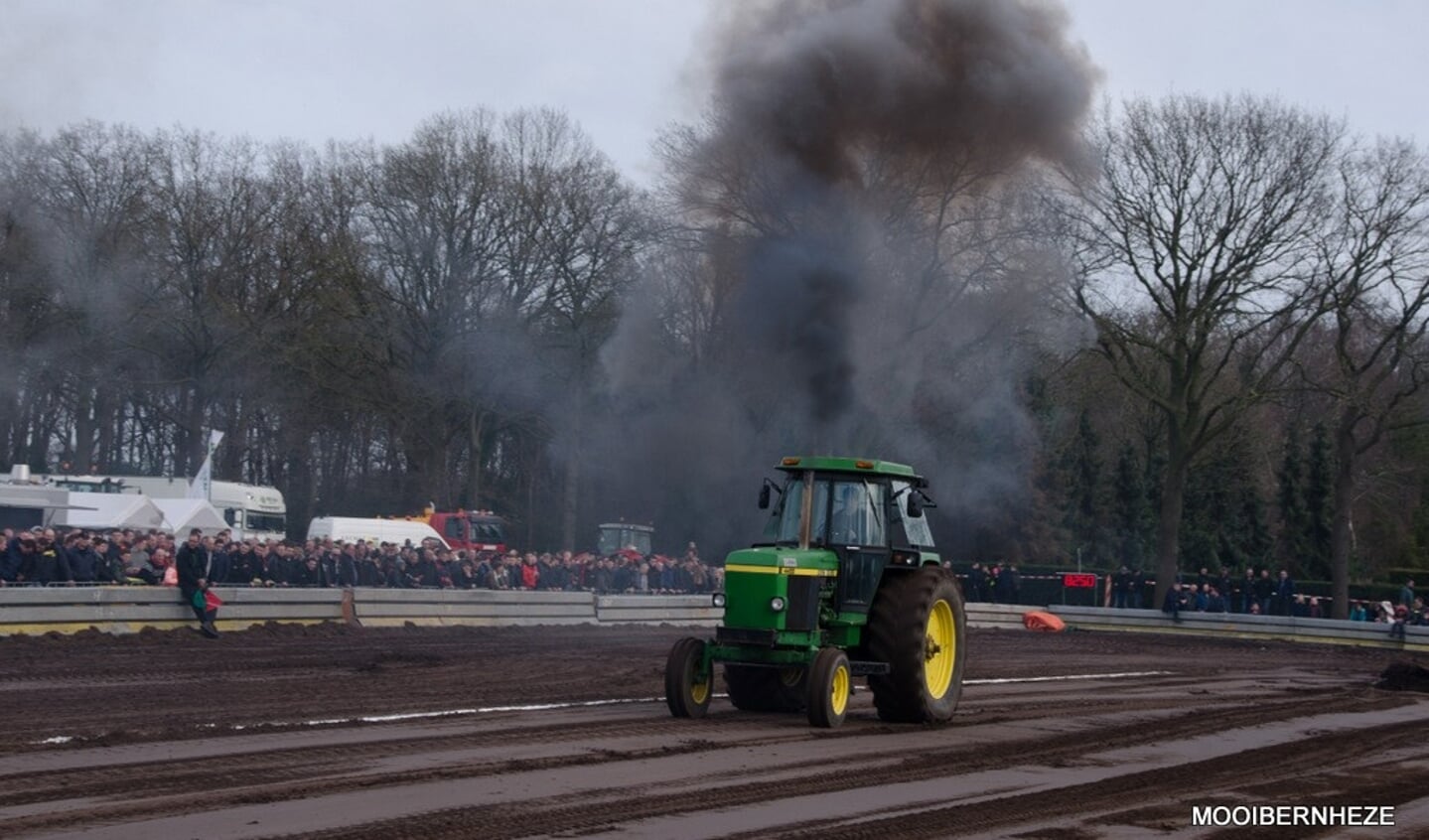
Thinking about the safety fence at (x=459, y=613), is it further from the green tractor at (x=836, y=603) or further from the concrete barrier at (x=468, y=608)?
the green tractor at (x=836, y=603)

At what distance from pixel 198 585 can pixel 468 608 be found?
5.52m

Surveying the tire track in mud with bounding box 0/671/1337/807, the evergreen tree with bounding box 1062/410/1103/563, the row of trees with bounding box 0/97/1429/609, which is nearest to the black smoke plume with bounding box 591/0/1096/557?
the row of trees with bounding box 0/97/1429/609

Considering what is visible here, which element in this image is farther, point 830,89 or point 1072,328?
point 1072,328

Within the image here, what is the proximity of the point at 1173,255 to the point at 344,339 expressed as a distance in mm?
22042

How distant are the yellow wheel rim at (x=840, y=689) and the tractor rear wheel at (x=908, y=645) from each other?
347mm

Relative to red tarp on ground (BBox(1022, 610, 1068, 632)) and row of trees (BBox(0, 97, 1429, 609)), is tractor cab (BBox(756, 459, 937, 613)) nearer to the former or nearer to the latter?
row of trees (BBox(0, 97, 1429, 609))

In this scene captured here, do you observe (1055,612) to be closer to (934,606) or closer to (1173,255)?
(1173,255)

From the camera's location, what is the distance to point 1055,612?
36.3 metres

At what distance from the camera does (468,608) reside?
24.7 metres

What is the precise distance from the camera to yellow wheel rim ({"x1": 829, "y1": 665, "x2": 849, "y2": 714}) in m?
12.5

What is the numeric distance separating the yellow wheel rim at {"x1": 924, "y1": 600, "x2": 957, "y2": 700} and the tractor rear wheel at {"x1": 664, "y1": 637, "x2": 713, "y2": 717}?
83.7 inches

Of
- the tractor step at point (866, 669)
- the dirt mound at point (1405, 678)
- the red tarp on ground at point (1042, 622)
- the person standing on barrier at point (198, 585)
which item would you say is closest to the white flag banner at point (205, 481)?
the person standing on barrier at point (198, 585)

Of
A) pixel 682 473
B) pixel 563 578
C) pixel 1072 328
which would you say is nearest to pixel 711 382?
pixel 563 578

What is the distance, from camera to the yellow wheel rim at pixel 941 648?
45.0 feet
